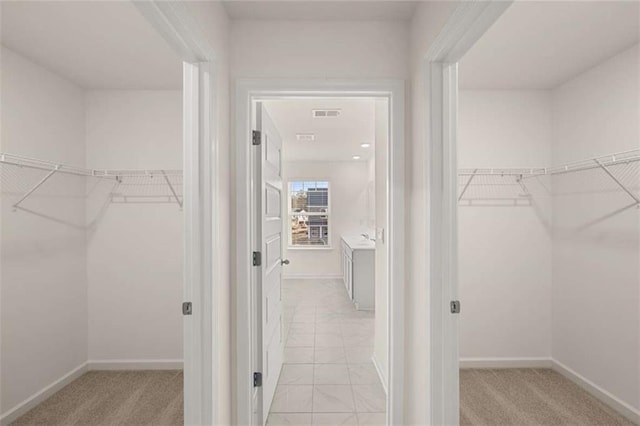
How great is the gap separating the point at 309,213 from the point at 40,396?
552 centimetres

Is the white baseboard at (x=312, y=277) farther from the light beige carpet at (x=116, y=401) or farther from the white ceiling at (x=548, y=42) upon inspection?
the white ceiling at (x=548, y=42)

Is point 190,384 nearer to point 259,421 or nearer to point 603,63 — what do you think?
point 259,421

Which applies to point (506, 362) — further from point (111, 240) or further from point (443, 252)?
point (111, 240)

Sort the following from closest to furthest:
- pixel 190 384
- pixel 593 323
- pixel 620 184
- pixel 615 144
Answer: pixel 190 384
pixel 620 184
pixel 615 144
pixel 593 323

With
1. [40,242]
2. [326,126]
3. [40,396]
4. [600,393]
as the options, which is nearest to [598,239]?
[600,393]

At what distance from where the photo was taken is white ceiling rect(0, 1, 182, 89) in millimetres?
1892

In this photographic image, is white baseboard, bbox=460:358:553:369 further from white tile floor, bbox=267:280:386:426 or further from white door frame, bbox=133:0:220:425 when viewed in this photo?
white door frame, bbox=133:0:220:425

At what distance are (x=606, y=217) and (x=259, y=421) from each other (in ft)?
9.25

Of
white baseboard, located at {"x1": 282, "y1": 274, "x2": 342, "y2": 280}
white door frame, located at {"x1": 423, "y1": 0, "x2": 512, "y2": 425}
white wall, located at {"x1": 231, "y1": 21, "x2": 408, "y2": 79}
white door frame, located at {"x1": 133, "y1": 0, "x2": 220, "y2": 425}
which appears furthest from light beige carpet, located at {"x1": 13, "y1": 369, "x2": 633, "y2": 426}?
white baseboard, located at {"x1": 282, "y1": 274, "x2": 342, "y2": 280}

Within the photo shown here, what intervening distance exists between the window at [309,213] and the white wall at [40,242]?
4.84 metres

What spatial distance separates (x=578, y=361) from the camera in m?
2.89

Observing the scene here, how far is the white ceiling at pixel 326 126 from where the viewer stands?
3.52 metres

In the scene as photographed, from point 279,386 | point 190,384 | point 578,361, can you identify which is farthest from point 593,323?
point 190,384

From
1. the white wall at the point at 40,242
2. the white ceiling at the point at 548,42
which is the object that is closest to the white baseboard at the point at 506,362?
the white ceiling at the point at 548,42
